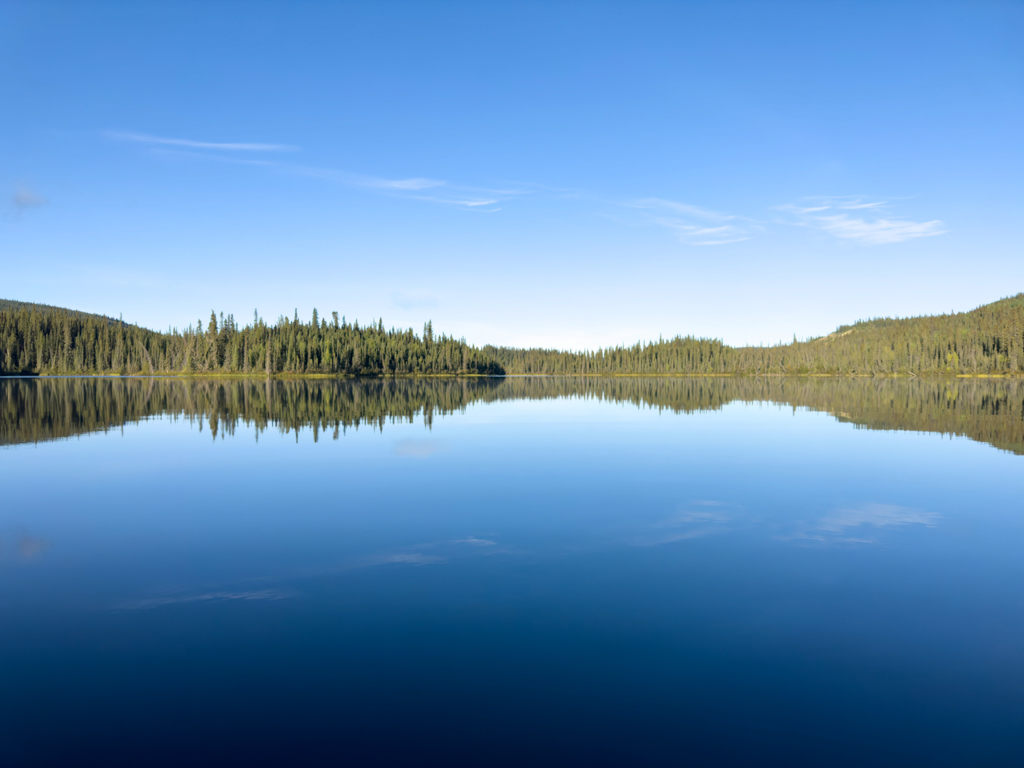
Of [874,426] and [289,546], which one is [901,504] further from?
[874,426]

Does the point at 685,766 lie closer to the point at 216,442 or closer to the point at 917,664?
the point at 917,664

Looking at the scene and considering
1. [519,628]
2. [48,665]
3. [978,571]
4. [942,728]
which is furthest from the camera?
[978,571]

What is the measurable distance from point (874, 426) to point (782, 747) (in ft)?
112

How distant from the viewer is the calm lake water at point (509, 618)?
19.3 ft

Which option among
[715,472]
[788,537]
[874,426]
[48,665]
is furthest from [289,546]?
[874,426]

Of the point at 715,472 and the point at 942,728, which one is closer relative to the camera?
the point at 942,728

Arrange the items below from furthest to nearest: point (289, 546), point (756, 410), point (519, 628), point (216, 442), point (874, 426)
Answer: point (756, 410), point (874, 426), point (216, 442), point (289, 546), point (519, 628)

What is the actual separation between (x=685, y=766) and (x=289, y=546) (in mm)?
8734

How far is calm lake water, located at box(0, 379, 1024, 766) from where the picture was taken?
19.3 feet

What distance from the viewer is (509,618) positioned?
331 inches

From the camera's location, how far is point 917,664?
23.8 ft

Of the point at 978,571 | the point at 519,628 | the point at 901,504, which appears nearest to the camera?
the point at 519,628

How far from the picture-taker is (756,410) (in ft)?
161

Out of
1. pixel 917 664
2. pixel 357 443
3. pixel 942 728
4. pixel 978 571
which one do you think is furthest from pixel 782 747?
pixel 357 443
